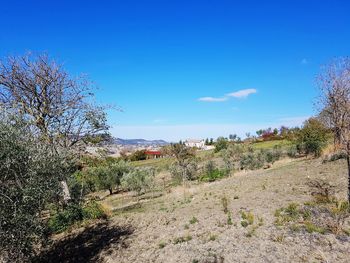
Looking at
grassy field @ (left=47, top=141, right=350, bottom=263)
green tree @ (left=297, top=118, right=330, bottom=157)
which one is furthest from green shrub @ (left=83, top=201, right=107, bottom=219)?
green tree @ (left=297, top=118, right=330, bottom=157)

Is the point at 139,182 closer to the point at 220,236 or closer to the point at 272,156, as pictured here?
the point at 272,156

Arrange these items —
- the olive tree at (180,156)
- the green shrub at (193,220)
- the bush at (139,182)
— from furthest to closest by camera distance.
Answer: the olive tree at (180,156), the bush at (139,182), the green shrub at (193,220)

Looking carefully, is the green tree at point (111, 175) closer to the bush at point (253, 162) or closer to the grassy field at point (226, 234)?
the bush at point (253, 162)

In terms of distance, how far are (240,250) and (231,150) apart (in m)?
55.6

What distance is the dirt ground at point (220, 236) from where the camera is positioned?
1145cm

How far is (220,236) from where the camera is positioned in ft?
43.4

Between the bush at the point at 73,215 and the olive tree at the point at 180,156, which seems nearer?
the bush at the point at 73,215

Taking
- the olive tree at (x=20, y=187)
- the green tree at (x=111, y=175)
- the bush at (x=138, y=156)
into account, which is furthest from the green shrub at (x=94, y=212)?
the bush at (x=138, y=156)

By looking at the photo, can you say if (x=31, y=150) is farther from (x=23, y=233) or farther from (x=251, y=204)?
(x=251, y=204)

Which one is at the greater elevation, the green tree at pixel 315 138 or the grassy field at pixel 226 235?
the green tree at pixel 315 138

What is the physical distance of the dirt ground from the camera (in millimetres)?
11445

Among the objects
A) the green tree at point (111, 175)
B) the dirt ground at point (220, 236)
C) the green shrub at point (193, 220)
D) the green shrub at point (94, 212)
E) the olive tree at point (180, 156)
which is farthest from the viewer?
the olive tree at point (180, 156)

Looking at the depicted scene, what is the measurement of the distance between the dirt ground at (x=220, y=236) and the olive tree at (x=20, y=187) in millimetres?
4085

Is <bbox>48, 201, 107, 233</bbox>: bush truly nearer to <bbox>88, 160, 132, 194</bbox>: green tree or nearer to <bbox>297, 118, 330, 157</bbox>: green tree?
<bbox>88, 160, 132, 194</bbox>: green tree
